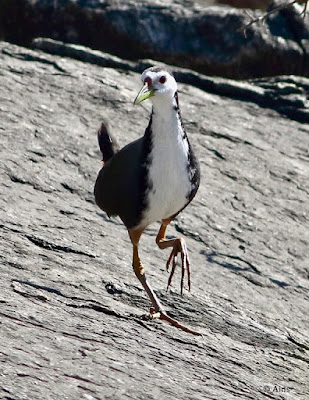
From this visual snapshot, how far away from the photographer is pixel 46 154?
27.1 feet

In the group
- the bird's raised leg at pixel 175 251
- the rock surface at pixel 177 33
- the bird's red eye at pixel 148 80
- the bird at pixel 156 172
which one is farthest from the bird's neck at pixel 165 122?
the rock surface at pixel 177 33

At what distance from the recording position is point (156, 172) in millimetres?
6199

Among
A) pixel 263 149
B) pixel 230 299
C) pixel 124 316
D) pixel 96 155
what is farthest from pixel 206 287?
pixel 263 149

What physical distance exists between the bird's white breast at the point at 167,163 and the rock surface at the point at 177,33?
14.5 ft

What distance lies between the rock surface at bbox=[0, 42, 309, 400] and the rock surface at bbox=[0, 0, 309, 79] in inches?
18.3

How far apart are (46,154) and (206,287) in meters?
2.01

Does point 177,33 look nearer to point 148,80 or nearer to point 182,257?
point 182,257

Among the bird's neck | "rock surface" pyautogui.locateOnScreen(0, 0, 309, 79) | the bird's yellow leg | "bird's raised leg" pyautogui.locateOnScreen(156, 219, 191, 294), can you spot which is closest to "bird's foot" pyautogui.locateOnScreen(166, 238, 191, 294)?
"bird's raised leg" pyautogui.locateOnScreen(156, 219, 191, 294)

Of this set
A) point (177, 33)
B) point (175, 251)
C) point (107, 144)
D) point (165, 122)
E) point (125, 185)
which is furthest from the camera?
point (177, 33)

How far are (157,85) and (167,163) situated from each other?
49 centimetres

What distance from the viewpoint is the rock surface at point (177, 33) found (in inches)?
413

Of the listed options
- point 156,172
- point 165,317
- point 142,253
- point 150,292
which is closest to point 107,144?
point 142,253

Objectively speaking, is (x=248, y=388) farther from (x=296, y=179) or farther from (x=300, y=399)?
(x=296, y=179)

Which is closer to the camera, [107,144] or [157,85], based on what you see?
[157,85]
